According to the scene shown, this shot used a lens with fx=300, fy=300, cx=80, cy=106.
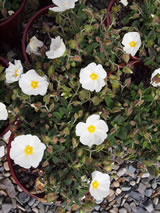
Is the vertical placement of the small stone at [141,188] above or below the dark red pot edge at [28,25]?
below

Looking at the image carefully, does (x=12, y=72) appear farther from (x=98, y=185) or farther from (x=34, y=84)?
(x=98, y=185)

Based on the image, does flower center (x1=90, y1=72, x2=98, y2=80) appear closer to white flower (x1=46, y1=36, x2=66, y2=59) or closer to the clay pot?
white flower (x1=46, y1=36, x2=66, y2=59)

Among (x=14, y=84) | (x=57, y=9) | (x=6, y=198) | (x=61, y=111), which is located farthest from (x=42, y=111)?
(x=6, y=198)

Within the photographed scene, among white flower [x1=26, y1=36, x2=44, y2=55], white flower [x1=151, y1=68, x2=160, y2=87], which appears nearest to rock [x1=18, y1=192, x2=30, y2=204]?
white flower [x1=26, y1=36, x2=44, y2=55]

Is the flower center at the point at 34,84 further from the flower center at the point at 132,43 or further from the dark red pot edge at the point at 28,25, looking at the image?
the flower center at the point at 132,43

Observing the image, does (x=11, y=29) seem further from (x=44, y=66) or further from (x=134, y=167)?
(x=134, y=167)

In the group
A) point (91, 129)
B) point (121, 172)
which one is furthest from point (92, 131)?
point (121, 172)

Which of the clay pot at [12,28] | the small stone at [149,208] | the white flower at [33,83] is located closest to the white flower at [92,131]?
the white flower at [33,83]
